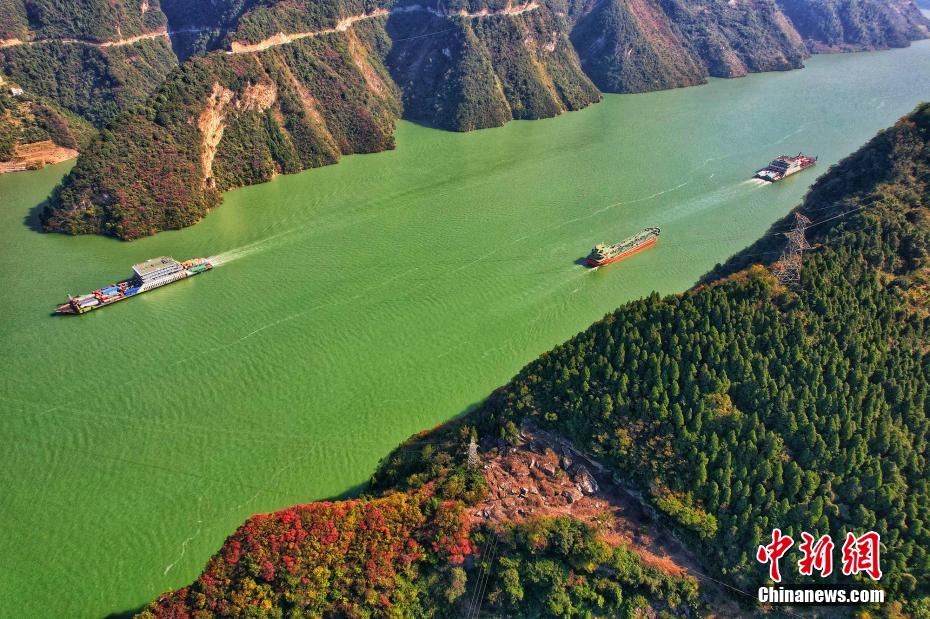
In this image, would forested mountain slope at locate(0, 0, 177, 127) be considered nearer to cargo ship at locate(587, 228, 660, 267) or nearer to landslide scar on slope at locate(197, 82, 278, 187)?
landslide scar on slope at locate(197, 82, 278, 187)

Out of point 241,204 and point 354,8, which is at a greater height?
point 354,8

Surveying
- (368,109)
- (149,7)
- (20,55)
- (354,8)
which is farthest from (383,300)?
A: (149,7)

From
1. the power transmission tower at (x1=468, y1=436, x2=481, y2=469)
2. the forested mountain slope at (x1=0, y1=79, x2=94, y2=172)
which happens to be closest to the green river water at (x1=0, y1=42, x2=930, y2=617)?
the forested mountain slope at (x1=0, y1=79, x2=94, y2=172)

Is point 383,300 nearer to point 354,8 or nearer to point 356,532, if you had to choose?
point 356,532

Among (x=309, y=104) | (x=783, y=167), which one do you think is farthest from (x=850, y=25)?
(x=309, y=104)

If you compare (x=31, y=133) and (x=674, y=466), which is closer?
(x=674, y=466)

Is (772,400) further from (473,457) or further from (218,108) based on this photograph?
(218,108)
